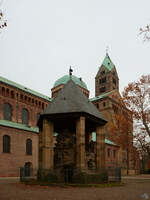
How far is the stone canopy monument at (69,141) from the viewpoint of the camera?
57.2 ft

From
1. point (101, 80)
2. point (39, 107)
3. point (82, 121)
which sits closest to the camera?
point (82, 121)

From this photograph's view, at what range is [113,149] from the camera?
195 feet

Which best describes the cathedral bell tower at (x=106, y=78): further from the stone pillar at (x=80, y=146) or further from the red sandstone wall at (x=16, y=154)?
the stone pillar at (x=80, y=146)

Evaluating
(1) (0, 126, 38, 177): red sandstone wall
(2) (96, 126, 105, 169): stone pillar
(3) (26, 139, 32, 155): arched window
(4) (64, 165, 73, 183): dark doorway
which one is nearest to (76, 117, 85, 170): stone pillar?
(4) (64, 165, 73, 183): dark doorway

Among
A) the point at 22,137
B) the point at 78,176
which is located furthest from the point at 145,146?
the point at 22,137

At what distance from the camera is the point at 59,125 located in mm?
22109

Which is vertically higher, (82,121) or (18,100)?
(18,100)

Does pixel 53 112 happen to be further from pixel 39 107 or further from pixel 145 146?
pixel 39 107

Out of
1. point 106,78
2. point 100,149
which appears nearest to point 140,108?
point 100,149

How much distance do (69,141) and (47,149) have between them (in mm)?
2106

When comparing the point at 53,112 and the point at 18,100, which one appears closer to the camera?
the point at 53,112

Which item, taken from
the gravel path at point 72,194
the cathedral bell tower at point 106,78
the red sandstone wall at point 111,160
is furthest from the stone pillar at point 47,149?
the cathedral bell tower at point 106,78

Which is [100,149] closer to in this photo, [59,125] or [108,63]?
[59,125]

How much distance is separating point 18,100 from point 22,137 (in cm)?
933
